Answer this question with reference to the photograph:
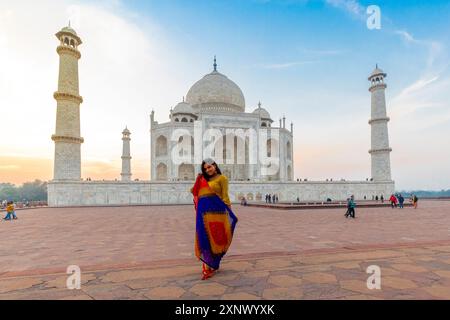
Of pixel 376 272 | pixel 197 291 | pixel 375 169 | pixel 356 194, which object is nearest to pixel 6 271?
pixel 197 291

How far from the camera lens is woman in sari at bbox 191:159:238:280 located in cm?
310

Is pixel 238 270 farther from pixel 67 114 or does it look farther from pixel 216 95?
pixel 216 95

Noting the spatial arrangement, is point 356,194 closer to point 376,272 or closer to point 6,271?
point 376,272

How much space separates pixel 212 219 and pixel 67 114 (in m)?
23.0

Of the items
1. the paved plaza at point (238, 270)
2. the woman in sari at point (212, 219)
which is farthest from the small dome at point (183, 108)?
the woman in sari at point (212, 219)

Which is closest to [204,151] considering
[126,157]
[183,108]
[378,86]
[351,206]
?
[183,108]

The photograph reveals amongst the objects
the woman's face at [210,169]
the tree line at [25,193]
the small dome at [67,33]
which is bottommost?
the tree line at [25,193]

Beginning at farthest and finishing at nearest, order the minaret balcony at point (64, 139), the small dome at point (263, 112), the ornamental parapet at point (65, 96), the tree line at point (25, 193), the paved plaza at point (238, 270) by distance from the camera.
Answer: the tree line at point (25, 193), the small dome at point (263, 112), the ornamental parapet at point (65, 96), the minaret balcony at point (64, 139), the paved plaza at point (238, 270)

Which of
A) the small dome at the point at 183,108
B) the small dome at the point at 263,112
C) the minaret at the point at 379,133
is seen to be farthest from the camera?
the small dome at the point at 263,112

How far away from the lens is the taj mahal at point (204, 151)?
71.2 ft

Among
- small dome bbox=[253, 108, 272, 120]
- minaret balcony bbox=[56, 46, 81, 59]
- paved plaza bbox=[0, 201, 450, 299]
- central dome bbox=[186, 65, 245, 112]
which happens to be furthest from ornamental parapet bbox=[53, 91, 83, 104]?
small dome bbox=[253, 108, 272, 120]

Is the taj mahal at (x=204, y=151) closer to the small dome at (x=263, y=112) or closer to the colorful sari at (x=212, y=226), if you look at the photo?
the small dome at (x=263, y=112)

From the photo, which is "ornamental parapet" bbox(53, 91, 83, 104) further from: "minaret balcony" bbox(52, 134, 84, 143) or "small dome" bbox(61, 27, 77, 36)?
"small dome" bbox(61, 27, 77, 36)

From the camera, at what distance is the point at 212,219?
125 inches
